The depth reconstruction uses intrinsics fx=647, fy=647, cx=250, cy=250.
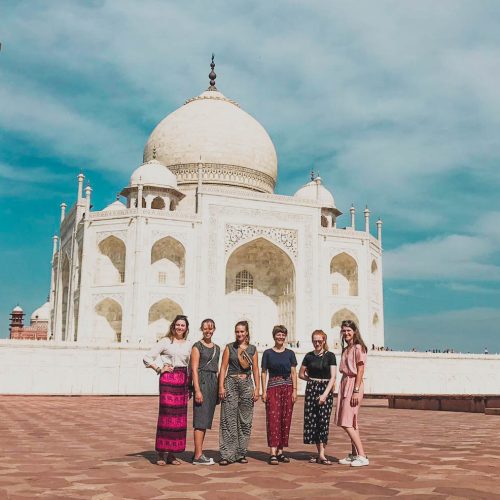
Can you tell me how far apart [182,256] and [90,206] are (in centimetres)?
462

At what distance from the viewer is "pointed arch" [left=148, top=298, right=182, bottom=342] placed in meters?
26.4

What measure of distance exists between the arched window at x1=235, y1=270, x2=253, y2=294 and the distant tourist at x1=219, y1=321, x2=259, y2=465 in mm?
24038

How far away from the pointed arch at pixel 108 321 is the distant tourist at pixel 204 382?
21263mm

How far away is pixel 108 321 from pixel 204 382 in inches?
859

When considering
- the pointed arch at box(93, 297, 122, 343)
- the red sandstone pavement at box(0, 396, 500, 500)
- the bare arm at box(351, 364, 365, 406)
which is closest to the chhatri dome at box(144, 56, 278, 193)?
the pointed arch at box(93, 297, 122, 343)

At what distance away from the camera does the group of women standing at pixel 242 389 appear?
5277 millimetres

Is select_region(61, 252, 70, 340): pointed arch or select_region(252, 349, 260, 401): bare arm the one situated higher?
select_region(61, 252, 70, 340): pointed arch

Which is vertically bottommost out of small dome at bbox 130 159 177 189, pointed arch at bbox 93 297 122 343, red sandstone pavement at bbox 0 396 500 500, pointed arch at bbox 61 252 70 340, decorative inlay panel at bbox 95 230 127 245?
red sandstone pavement at bbox 0 396 500 500

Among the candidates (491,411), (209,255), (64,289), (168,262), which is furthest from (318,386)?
(64,289)

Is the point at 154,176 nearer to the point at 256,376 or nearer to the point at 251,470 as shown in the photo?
the point at 256,376

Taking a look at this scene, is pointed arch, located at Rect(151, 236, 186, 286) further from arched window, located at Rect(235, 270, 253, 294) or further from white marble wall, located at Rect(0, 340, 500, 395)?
white marble wall, located at Rect(0, 340, 500, 395)

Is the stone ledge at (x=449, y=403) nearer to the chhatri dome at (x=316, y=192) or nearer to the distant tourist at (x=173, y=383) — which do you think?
the distant tourist at (x=173, y=383)

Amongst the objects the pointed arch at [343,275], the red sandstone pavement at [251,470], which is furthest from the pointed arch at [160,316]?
the red sandstone pavement at [251,470]

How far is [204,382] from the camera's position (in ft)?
18.0
